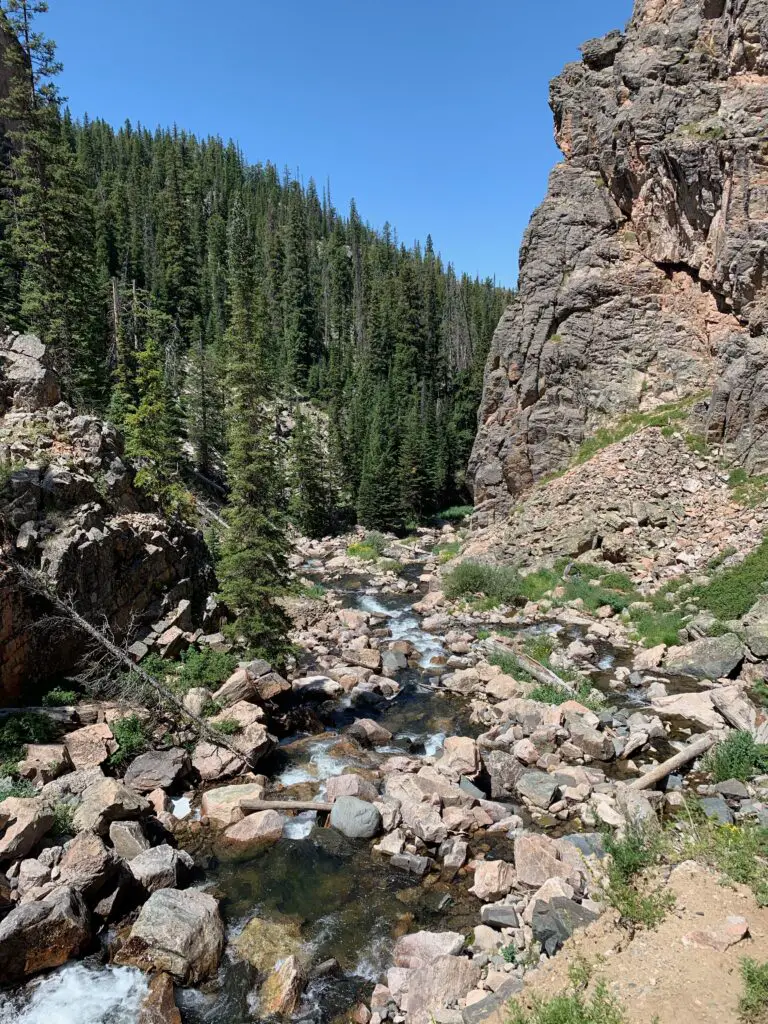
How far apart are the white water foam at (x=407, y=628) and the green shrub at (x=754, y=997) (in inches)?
628

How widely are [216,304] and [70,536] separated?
74.0 m

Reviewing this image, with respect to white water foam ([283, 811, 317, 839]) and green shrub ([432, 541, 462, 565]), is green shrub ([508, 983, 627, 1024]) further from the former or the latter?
green shrub ([432, 541, 462, 565])

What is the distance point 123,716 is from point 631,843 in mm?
10943

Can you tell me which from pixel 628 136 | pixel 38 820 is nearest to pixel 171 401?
pixel 628 136

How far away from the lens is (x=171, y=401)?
50.5m

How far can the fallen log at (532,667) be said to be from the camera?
18.2m

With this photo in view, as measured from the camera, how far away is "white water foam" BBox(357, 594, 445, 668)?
23125mm

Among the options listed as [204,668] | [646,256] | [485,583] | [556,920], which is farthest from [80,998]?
[646,256]

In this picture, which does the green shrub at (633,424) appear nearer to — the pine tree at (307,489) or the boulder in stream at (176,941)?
the pine tree at (307,489)

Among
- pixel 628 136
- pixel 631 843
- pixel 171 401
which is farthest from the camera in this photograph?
pixel 171 401

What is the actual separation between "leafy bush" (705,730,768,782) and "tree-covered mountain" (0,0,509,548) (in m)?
15.1

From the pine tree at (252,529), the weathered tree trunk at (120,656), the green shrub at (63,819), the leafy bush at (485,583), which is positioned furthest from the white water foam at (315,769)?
the leafy bush at (485,583)

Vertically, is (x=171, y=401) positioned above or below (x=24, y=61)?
below

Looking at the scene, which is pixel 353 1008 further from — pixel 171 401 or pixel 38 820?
pixel 171 401
